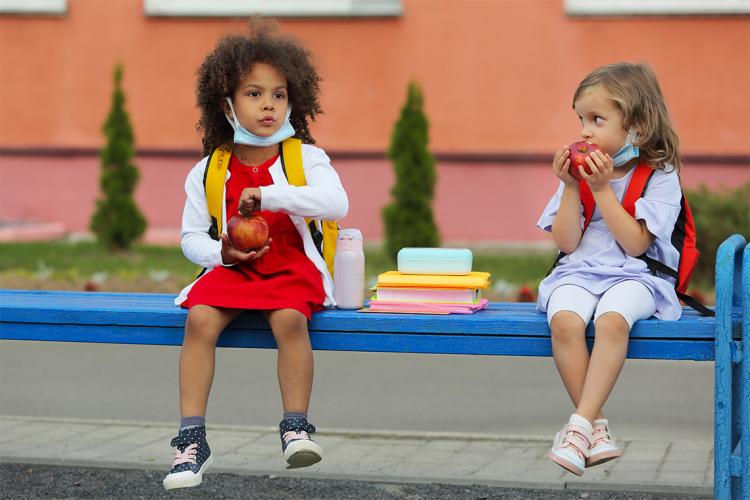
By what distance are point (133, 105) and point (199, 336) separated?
1106 centimetres

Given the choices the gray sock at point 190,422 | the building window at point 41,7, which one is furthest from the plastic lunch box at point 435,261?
the building window at point 41,7

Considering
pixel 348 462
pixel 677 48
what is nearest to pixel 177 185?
pixel 677 48

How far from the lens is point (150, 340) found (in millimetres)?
4578

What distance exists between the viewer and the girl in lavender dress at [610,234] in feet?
13.3

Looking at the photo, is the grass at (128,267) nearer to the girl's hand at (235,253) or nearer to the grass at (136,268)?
the grass at (136,268)

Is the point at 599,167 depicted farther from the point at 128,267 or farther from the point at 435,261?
the point at 128,267

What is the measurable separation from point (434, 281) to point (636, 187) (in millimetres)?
737

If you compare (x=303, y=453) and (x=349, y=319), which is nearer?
(x=303, y=453)

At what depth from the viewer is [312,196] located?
4.41 metres

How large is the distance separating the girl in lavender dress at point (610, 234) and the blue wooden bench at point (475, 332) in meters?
0.12

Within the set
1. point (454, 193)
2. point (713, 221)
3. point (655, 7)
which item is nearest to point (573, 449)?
point (713, 221)

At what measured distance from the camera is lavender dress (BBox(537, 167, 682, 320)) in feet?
13.9

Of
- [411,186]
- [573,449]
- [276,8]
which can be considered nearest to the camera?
[573,449]

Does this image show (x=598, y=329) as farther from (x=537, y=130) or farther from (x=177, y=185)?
(x=177, y=185)
